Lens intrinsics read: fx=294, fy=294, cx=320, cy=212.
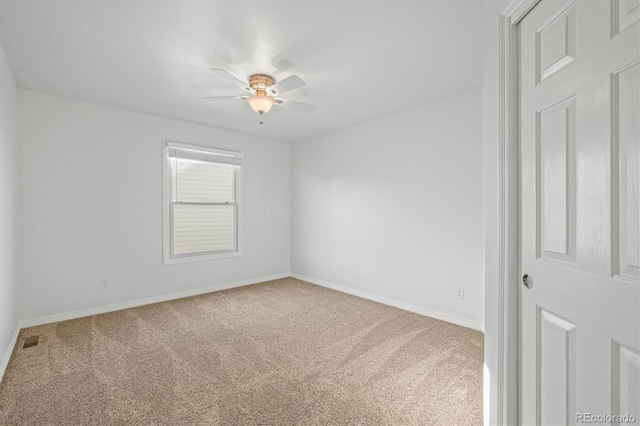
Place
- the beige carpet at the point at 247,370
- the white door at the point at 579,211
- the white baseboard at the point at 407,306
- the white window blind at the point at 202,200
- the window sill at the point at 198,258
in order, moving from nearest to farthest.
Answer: the white door at the point at 579,211
the beige carpet at the point at 247,370
the white baseboard at the point at 407,306
the window sill at the point at 198,258
the white window blind at the point at 202,200

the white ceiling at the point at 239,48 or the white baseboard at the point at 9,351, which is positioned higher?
the white ceiling at the point at 239,48

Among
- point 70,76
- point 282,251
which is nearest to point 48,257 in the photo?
point 70,76

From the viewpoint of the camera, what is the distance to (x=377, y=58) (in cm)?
255

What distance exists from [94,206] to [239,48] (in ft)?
9.23

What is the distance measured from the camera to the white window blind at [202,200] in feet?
14.3

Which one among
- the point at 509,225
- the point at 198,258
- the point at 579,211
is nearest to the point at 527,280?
the point at 509,225

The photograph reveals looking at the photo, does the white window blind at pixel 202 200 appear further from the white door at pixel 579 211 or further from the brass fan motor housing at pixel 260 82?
the white door at pixel 579 211

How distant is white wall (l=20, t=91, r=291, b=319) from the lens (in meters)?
3.31

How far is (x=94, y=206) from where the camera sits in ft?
12.0

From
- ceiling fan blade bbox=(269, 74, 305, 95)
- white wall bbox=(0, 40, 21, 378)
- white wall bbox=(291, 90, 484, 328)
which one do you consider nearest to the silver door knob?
white wall bbox=(291, 90, 484, 328)

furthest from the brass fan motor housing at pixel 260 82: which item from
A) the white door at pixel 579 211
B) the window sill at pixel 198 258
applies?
the window sill at pixel 198 258

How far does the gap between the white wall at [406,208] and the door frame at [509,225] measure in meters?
2.01

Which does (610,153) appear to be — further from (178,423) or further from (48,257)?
(48,257)

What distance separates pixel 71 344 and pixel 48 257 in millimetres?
1191
